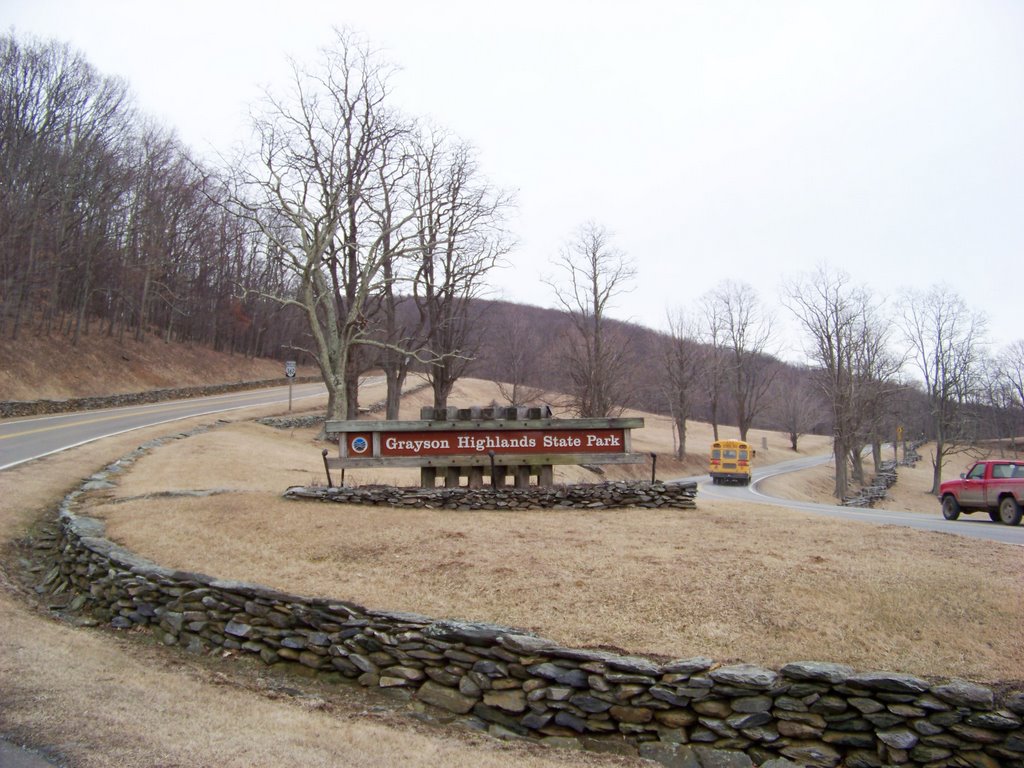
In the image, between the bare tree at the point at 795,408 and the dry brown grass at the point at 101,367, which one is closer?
the dry brown grass at the point at 101,367

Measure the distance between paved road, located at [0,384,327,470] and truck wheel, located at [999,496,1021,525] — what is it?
77.2 feet

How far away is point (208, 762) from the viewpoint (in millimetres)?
4859

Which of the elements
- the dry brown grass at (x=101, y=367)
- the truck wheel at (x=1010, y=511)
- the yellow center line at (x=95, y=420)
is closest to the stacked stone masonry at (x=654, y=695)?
the truck wheel at (x=1010, y=511)

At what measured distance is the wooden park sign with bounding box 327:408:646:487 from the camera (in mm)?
13172

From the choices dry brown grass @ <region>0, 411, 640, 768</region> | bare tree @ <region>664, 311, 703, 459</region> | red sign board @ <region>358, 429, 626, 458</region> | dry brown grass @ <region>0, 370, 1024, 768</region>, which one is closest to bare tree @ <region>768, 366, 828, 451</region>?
bare tree @ <region>664, 311, 703, 459</region>

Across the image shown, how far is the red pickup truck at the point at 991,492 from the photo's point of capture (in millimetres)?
16578

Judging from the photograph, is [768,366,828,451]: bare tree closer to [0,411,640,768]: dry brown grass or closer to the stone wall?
the stone wall

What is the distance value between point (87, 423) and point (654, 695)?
26593 millimetres

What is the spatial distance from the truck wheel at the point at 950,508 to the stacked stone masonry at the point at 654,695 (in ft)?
47.3

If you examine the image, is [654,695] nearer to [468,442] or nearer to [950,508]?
[468,442]

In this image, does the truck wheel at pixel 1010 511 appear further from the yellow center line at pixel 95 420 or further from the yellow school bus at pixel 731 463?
the yellow center line at pixel 95 420

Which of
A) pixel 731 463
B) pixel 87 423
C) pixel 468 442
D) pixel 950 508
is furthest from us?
pixel 731 463

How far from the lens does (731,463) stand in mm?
41188

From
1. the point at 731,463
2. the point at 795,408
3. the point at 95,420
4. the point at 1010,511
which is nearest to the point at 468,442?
the point at 1010,511
